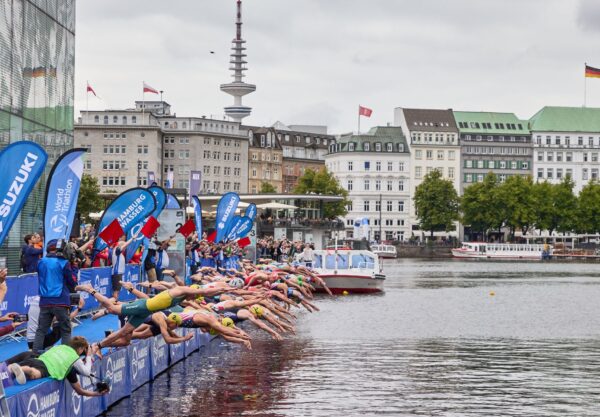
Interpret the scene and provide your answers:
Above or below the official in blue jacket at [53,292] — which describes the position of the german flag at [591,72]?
above

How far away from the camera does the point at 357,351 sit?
36.5 meters

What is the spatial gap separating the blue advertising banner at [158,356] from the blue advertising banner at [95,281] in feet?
9.60

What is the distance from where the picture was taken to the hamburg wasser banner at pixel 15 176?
21.5 metres

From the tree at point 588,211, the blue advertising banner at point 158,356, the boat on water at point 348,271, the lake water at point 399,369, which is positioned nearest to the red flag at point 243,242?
the lake water at point 399,369

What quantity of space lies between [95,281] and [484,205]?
15275cm

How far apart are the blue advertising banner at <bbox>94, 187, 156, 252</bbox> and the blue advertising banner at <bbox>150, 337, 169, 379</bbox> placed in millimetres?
4662

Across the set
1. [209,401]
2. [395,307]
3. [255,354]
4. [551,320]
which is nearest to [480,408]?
[209,401]

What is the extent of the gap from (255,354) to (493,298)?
1403 inches

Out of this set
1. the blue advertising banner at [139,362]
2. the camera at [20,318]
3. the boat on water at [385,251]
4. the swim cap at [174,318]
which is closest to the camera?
the swim cap at [174,318]

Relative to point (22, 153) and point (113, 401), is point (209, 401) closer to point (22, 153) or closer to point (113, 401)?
point (113, 401)

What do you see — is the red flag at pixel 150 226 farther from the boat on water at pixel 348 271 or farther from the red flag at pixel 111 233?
the boat on water at pixel 348 271

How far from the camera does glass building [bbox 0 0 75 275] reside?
42.2 meters

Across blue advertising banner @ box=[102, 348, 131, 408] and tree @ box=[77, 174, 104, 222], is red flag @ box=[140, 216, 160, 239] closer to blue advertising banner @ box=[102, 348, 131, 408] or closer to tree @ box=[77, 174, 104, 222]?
blue advertising banner @ box=[102, 348, 131, 408]

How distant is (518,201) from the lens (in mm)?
178500
